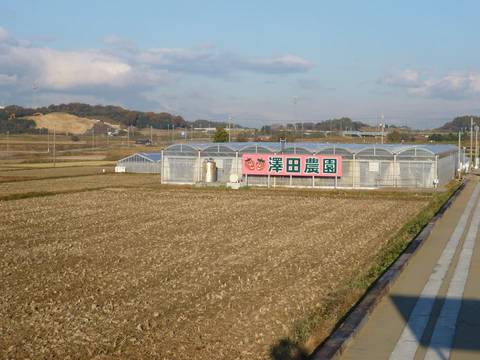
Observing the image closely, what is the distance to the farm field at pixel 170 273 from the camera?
836 cm

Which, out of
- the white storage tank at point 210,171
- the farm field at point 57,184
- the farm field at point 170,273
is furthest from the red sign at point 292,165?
the farm field at point 170,273

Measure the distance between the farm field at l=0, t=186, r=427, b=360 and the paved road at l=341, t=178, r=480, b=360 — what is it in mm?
1113

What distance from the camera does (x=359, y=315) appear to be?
8.77 m

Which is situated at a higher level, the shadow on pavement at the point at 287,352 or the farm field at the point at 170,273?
the shadow on pavement at the point at 287,352

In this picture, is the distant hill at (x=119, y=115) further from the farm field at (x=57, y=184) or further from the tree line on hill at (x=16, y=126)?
the farm field at (x=57, y=184)

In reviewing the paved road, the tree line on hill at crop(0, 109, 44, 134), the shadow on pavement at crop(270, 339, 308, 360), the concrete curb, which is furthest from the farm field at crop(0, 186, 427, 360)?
the tree line on hill at crop(0, 109, 44, 134)

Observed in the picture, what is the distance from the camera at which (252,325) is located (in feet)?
29.3

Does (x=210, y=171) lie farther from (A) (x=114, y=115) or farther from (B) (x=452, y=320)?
(A) (x=114, y=115)

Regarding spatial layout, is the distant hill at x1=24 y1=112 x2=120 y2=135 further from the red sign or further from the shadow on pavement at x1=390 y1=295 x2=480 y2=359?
the shadow on pavement at x1=390 y1=295 x2=480 y2=359

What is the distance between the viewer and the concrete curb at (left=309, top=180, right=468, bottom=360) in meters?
7.27

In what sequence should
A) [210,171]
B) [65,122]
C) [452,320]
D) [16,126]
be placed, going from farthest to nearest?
[65,122], [16,126], [210,171], [452,320]

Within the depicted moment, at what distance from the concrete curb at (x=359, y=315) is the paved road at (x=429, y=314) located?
0.09 meters

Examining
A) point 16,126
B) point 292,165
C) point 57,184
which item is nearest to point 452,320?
point 292,165

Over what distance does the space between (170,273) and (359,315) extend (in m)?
4.92
